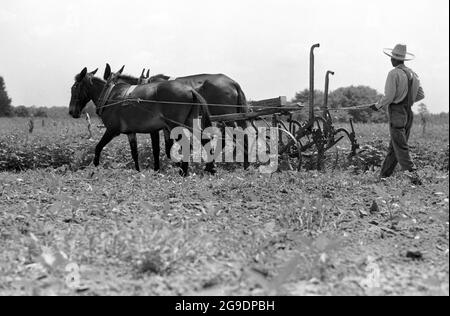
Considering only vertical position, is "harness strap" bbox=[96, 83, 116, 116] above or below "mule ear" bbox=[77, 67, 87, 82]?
below

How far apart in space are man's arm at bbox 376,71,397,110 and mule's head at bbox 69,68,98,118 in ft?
19.0

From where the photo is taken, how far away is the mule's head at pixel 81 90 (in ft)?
37.6

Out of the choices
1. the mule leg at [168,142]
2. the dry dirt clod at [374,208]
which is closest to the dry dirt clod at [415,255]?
the dry dirt clod at [374,208]

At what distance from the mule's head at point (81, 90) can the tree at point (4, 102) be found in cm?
5353

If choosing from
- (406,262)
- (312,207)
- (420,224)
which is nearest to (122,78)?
(312,207)

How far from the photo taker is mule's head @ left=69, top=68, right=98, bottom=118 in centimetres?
1145

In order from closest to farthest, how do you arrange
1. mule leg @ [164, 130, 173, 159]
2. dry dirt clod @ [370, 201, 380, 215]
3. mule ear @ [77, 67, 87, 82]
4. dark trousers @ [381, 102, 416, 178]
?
dry dirt clod @ [370, 201, 380, 215]
dark trousers @ [381, 102, 416, 178]
mule leg @ [164, 130, 173, 159]
mule ear @ [77, 67, 87, 82]

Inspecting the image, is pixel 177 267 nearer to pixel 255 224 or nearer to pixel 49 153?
pixel 255 224

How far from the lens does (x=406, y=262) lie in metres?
4.13

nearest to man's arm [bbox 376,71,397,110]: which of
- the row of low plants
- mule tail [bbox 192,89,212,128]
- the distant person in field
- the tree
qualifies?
the distant person in field

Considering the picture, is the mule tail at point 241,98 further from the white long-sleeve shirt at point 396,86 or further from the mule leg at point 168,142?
the white long-sleeve shirt at point 396,86

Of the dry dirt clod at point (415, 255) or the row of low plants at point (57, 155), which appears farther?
the row of low plants at point (57, 155)

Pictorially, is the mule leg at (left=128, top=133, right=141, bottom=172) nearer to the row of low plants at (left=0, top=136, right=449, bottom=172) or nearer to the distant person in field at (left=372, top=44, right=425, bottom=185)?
the row of low plants at (left=0, top=136, right=449, bottom=172)

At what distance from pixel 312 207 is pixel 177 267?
2064 millimetres
